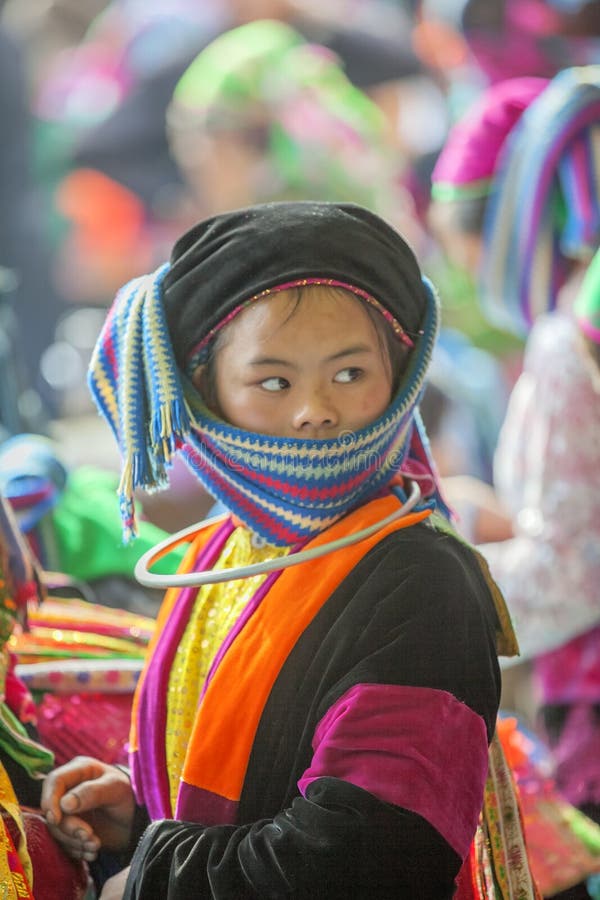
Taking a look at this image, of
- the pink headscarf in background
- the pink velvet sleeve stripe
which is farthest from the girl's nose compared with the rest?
the pink headscarf in background

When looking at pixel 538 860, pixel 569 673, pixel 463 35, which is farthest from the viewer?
pixel 463 35

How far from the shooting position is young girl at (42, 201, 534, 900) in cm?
114

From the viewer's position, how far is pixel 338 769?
1143 millimetres

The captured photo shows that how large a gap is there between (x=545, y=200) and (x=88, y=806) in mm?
1672

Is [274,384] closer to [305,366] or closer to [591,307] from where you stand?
[305,366]

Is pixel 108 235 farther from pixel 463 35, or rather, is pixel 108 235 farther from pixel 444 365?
pixel 444 365

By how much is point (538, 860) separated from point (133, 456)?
2.91ft

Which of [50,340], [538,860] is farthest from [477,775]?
[50,340]

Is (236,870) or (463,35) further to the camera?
(463,35)

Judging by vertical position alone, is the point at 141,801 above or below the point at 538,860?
above

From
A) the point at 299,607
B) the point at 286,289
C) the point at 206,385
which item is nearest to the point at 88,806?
the point at 299,607

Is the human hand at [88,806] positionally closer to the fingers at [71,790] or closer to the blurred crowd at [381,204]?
the fingers at [71,790]

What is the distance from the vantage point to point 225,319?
129 centimetres

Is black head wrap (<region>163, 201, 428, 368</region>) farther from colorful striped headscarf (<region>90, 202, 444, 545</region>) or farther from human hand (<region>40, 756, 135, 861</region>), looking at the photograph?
human hand (<region>40, 756, 135, 861</region>)
